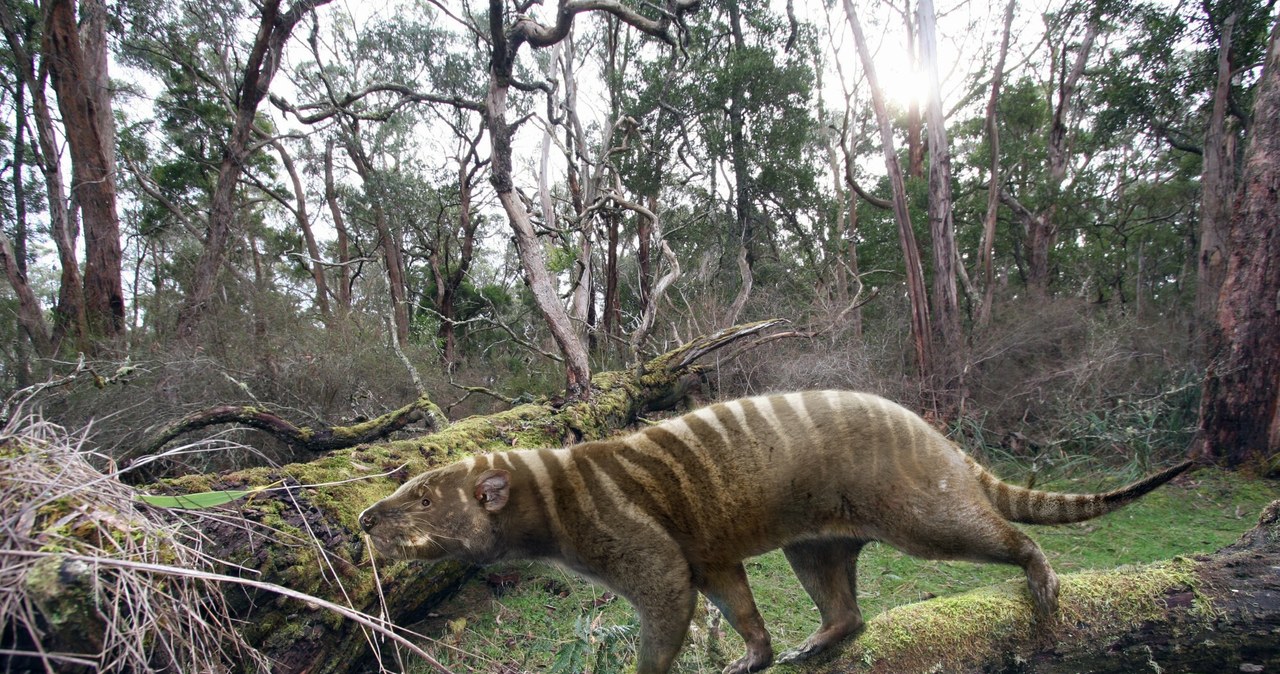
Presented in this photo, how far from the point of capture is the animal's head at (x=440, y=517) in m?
2.71

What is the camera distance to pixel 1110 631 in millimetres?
2428

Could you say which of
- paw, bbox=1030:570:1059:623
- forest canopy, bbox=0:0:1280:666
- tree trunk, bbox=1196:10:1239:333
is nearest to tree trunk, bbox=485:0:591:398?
forest canopy, bbox=0:0:1280:666

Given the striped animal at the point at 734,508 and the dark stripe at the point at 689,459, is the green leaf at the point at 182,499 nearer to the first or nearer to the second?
the striped animal at the point at 734,508

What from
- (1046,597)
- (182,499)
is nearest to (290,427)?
(182,499)

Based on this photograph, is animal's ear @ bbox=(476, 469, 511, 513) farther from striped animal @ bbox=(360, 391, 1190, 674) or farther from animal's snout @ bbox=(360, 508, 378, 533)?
animal's snout @ bbox=(360, 508, 378, 533)

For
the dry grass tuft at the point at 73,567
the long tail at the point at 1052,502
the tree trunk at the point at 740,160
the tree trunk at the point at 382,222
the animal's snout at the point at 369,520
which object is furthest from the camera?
the tree trunk at the point at 382,222

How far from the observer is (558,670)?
246 centimetres

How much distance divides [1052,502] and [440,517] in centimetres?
263

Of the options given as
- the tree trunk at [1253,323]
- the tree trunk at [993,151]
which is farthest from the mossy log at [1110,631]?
the tree trunk at [993,151]

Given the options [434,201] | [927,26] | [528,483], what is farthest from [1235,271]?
[434,201]

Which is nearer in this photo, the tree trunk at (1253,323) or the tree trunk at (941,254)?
the tree trunk at (1253,323)

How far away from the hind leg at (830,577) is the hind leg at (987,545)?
500 mm

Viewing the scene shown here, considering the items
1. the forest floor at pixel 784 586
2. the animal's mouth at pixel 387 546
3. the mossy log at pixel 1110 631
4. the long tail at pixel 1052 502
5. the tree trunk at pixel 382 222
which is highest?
the tree trunk at pixel 382 222

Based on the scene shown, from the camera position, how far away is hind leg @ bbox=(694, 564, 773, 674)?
8.85 ft
